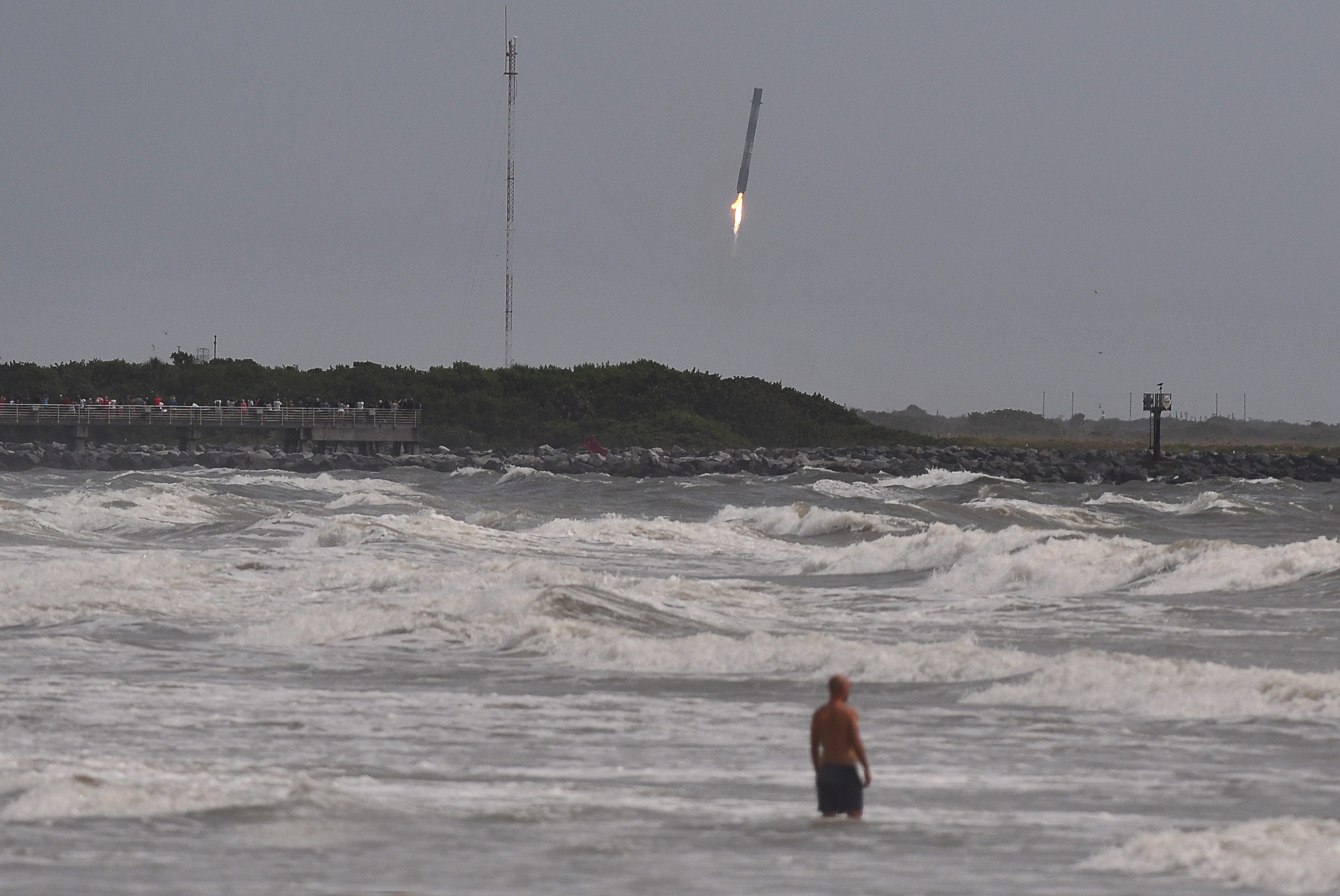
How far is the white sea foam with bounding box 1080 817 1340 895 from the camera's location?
854 cm

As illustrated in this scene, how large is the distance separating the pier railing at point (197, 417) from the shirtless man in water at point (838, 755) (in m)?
67.8

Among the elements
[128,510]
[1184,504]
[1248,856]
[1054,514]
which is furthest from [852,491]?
[1248,856]

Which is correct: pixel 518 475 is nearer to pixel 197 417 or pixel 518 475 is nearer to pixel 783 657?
pixel 197 417

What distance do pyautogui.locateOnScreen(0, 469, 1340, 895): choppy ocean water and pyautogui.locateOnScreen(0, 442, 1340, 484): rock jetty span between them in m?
38.5

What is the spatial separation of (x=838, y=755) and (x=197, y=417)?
7115cm

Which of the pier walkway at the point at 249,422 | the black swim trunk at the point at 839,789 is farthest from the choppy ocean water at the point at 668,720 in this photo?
the pier walkway at the point at 249,422

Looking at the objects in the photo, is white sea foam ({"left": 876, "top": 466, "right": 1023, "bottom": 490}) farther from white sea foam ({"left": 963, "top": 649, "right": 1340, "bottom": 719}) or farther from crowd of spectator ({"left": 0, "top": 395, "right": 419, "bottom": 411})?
white sea foam ({"left": 963, "top": 649, "right": 1340, "bottom": 719})

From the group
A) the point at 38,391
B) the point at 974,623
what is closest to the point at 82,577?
the point at 974,623

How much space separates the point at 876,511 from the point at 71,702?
36.1 metres

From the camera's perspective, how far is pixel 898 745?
12.4 m

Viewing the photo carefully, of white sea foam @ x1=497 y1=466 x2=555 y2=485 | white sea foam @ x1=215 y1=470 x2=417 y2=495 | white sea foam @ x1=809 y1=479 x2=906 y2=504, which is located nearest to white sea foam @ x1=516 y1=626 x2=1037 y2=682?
white sea foam @ x1=215 y1=470 x2=417 y2=495

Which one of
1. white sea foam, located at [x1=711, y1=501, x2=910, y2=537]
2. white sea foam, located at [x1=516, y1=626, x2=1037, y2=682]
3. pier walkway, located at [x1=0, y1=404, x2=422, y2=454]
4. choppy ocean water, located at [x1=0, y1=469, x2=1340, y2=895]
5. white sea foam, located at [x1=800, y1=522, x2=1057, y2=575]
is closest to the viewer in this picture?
choppy ocean water, located at [x1=0, y1=469, x2=1340, y2=895]

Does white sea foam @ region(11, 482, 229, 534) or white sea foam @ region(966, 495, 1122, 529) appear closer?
white sea foam @ region(11, 482, 229, 534)

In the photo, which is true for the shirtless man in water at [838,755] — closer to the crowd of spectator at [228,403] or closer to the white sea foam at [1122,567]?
the white sea foam at [1122,567]
